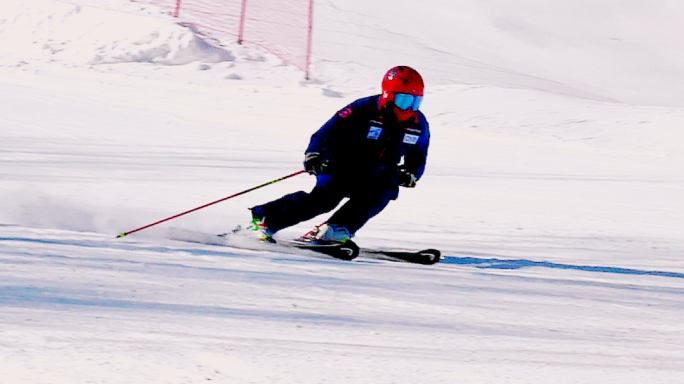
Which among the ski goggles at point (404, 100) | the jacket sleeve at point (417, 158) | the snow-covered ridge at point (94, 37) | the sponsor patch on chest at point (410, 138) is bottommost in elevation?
the snow-covered ridge at point (94, 37)

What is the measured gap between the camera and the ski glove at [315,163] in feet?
17.5

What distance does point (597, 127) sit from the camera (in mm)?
12750

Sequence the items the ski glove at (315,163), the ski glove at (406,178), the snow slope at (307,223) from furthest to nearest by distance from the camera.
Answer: the ski glove at (406,178) → the ski glove at (315,163) → the snow slope at (307,223)

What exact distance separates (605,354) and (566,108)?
11.1 metres

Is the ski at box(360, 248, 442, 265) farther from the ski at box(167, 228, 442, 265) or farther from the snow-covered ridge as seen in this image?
the snow-covered ridge

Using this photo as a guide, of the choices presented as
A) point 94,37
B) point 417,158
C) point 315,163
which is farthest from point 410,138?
point 94,37

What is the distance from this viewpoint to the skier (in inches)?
211

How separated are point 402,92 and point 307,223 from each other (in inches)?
70.9

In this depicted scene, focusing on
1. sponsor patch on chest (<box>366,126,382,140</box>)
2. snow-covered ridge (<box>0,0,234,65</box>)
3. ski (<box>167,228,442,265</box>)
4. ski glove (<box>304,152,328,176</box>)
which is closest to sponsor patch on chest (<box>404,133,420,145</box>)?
sponsor patch on chest (<box>366,126,382,140</box>)

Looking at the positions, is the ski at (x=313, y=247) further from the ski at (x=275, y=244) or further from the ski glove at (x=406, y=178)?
the ski glove at (x=406, y=178)

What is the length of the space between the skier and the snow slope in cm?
52

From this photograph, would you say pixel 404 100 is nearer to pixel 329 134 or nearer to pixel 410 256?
pixel 329 134

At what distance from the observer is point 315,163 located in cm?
532

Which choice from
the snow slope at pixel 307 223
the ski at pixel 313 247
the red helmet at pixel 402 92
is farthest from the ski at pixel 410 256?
the red helmet at pixel 402 92
